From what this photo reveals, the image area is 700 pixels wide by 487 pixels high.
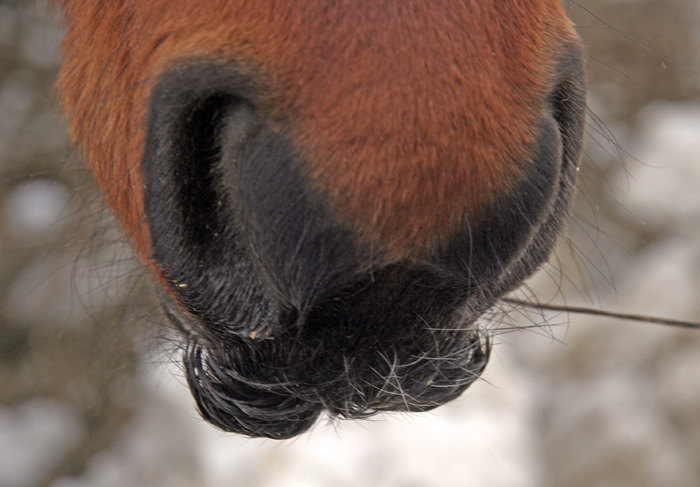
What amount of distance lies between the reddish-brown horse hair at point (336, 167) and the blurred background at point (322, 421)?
95cm

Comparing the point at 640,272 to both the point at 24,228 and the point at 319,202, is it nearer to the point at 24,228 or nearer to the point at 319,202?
the point at 24,228

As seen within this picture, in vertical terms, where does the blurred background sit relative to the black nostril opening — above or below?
below

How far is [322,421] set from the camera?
166 centimetres

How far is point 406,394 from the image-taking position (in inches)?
23.9

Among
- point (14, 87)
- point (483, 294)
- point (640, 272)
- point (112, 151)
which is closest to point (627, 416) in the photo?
point (640, 272)

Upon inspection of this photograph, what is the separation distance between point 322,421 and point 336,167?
4.32 feet

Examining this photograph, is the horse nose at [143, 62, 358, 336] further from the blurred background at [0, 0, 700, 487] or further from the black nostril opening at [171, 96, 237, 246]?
the blurred background at [0, 0, 700, 487]

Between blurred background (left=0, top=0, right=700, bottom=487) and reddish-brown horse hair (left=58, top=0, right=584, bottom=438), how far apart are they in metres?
0.95

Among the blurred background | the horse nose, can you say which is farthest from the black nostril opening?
the blurred background

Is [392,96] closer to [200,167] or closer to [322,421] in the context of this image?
[200,167]

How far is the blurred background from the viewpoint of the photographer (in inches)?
61.9

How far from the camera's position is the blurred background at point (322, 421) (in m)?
1.57

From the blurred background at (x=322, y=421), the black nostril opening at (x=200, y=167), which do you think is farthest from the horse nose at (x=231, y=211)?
the blurred background at (x=322, y=421)

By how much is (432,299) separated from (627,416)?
4.59ft
